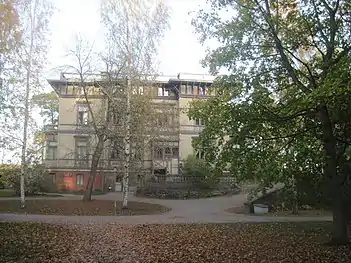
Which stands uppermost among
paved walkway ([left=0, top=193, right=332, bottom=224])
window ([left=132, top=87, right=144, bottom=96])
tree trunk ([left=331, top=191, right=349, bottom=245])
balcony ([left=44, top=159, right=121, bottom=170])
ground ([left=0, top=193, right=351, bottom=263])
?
window ([left=132, top=87, right=144, bottom=96])

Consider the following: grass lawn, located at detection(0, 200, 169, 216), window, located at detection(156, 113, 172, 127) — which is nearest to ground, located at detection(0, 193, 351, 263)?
grass lawn, located at detection(0, 200, 169, 216)

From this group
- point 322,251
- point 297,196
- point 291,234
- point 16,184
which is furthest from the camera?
point 16,184

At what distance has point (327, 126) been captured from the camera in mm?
10633

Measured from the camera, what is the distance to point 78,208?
22266 millimetres

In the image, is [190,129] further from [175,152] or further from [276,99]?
[276,99]

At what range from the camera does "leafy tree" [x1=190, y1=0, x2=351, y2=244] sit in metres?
10.5

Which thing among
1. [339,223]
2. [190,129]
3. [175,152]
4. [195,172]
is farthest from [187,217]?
[190,129]

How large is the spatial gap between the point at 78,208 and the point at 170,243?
12.2m

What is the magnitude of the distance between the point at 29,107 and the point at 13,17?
34.9ft

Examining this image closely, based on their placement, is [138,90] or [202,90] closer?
[138,90]

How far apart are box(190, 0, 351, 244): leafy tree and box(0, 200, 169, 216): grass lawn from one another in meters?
11.8

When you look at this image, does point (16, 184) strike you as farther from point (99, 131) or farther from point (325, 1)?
point (325, 1)

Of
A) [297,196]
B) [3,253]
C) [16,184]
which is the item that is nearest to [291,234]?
[297,196]

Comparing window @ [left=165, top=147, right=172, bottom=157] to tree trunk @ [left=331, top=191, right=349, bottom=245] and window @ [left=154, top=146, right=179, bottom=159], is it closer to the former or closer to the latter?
window @ [left=154, top=146, right=179, bottom=159]
